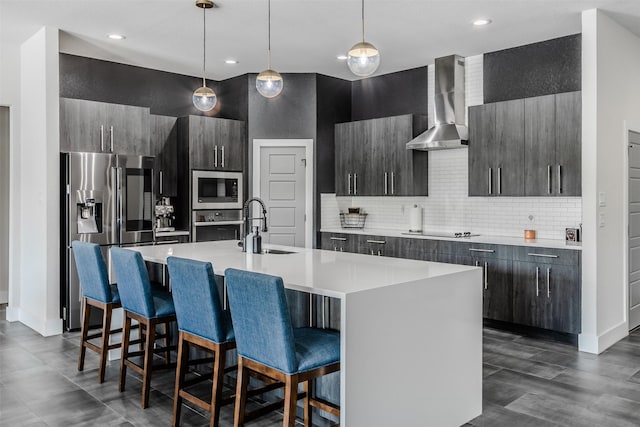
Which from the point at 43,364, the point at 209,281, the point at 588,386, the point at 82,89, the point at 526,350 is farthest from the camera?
the point at 82,89

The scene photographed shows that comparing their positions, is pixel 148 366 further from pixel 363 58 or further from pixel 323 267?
pixel 363 58

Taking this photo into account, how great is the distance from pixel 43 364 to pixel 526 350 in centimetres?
401

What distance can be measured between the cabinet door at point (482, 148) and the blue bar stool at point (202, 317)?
3481 mm

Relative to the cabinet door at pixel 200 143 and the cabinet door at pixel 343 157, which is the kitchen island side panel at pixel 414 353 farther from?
the cabinet door at pixel 200 143

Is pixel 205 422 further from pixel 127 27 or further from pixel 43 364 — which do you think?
pixel 127 27

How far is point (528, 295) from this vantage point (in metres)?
4.94

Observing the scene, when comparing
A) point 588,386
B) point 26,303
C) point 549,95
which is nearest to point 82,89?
point 26,303

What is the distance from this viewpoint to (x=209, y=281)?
9.14 feet

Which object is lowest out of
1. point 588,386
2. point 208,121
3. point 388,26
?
point 588,386

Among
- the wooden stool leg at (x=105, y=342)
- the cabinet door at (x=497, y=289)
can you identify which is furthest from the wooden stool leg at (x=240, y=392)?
the cabinet door at (x=497, y=289)

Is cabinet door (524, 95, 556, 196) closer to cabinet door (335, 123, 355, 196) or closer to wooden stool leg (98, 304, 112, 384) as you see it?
cabinet door (335, 123, 355, 196)

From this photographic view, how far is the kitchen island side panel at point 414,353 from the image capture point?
2.43m

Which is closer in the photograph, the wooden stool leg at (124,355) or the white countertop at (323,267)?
the white countertop at (323,267)

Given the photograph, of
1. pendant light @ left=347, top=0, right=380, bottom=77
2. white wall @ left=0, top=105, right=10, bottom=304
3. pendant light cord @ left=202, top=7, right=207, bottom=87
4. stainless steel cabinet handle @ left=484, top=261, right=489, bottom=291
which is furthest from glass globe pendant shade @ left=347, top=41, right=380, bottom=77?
white wall @ left=0, top=105, right=10, bottom=304
